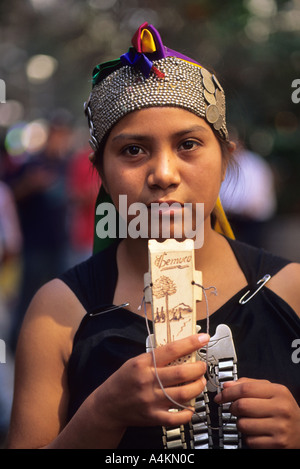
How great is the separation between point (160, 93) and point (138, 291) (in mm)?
698

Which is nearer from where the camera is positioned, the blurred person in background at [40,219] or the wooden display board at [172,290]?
the wooden display board at [172,290]

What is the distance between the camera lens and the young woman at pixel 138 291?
195cm

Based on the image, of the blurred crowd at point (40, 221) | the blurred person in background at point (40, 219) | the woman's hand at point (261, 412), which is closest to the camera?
the woman's hand at point (261, 412)

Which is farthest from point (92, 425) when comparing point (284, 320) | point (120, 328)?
point (284, 320)

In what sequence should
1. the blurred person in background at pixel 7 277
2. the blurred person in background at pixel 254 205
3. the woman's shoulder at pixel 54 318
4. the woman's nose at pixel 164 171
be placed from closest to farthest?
the woman's nose at pixel 164 171
the woman's shoulder at pixel 54 318
the blurred person in background at pixel 7 277
the blurred person in background at pixel 254 205

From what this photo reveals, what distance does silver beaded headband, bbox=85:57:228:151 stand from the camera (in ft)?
6.59

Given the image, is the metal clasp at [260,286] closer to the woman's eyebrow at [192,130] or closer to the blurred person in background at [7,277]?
the woman's eyebrow at [192,130]

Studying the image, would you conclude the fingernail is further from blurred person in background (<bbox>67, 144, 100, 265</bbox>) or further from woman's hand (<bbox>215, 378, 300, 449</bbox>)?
blurred person in background (<bbox>67, 144, 100, 265</bbox>)

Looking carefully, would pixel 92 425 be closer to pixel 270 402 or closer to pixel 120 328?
pixel 120 328

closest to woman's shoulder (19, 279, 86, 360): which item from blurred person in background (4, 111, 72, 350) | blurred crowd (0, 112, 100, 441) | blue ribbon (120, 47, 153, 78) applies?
blue ribbon (120, 47, 153, 78)

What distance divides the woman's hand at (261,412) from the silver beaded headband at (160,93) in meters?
0.89

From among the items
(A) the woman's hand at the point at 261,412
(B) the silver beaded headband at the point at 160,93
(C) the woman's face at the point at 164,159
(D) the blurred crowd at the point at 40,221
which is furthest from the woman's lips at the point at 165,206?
(D) the blurred crowd at the point at 40,221

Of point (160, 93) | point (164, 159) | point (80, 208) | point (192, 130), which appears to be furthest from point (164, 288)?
point (80, 208)

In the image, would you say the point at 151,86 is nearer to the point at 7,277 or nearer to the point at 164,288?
the point at 164,288
